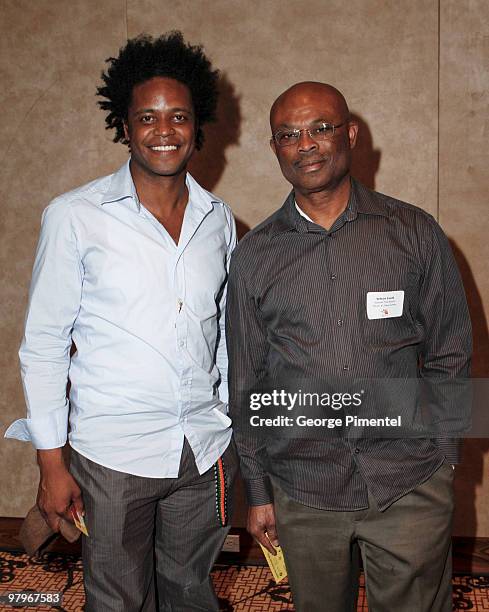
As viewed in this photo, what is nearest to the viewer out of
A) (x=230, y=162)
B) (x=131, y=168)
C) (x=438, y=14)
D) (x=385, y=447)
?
(x=385, y=447)

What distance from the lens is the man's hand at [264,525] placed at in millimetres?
1812

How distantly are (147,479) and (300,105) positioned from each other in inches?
39.0

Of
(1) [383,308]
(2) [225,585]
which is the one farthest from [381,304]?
(2) [225,585]

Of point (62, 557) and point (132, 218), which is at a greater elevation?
point (132, 218)

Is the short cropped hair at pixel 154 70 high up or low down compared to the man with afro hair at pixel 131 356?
up

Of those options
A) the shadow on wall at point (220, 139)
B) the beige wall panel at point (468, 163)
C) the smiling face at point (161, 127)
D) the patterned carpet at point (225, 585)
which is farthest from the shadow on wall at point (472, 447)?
the smiling face at point (161, 127)

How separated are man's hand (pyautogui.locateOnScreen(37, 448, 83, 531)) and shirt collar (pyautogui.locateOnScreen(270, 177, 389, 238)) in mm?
777

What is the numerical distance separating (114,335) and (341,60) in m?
1.58

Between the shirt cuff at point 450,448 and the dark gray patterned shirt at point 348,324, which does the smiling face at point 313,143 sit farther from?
the shirt cuff at point 450,448

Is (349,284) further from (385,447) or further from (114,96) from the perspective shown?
(114,96)

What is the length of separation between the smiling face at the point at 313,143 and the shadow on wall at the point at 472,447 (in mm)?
1183

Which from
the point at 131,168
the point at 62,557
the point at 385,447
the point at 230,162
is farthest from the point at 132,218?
the point at 62,557

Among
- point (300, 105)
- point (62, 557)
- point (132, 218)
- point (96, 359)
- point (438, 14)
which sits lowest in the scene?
point (62, 557)

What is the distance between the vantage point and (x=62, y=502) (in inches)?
68.1
